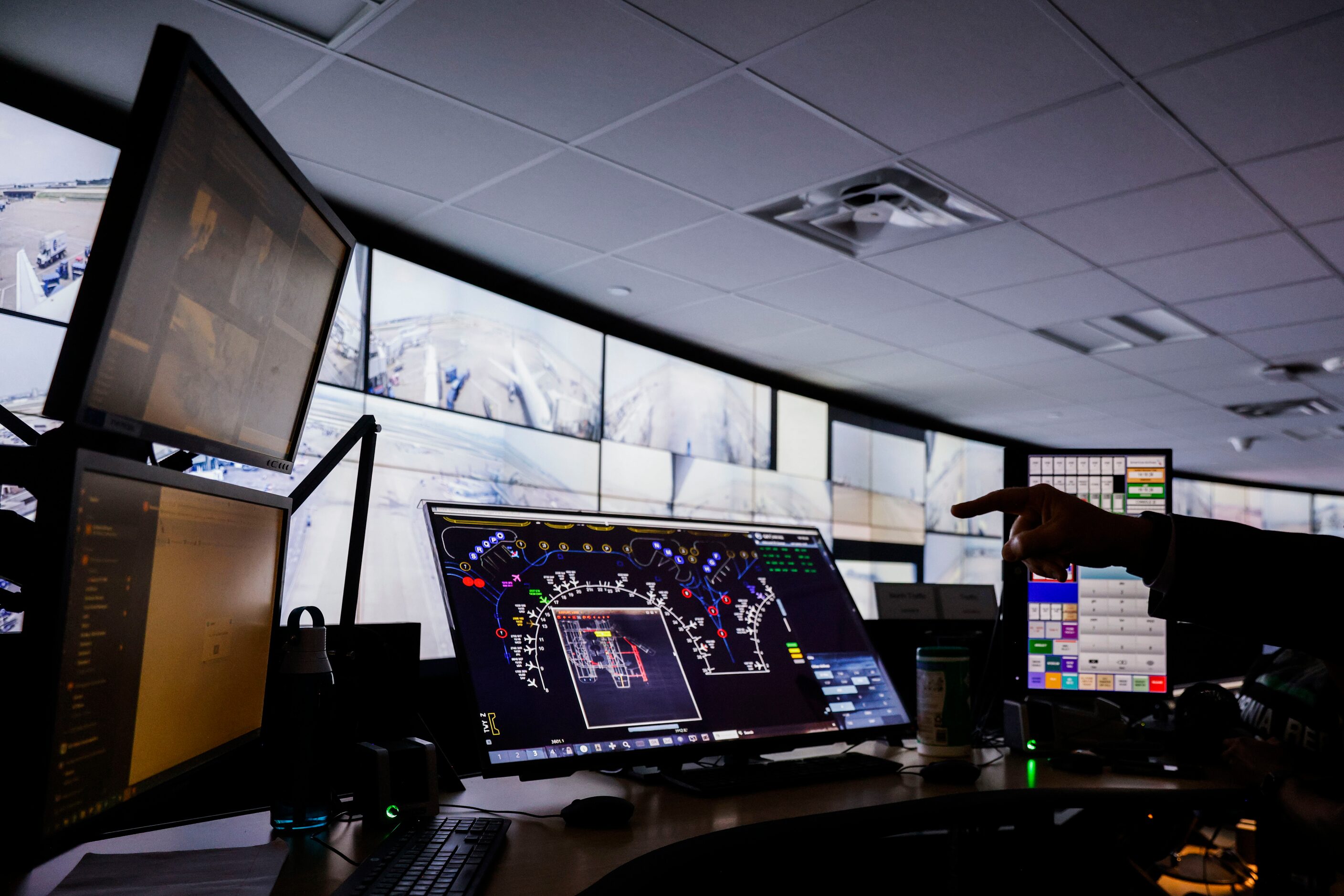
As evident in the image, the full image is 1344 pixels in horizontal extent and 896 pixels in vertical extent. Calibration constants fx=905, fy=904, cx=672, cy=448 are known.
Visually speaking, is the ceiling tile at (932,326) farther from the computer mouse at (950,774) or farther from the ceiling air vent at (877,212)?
the computer mouse at (950,774)

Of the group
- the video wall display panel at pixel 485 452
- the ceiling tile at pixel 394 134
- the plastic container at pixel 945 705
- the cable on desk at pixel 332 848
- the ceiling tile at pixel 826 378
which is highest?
the ceiling tile at pixel 394 134

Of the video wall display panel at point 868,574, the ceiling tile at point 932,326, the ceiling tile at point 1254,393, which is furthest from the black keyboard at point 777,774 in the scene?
the ceiling tile at point 1254,393

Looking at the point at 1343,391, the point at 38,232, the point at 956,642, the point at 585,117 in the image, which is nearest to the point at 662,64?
the point at 585,117

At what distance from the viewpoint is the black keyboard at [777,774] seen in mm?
1389

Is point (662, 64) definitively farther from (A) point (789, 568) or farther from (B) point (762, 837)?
A: (B) point (762, 837)

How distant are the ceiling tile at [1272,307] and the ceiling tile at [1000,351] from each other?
0.81 metres

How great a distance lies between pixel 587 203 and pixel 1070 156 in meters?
1.69

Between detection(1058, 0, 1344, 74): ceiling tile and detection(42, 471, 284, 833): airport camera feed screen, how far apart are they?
222cm

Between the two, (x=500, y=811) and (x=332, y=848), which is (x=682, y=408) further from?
(x=332, y=848)

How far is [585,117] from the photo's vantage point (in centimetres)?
279

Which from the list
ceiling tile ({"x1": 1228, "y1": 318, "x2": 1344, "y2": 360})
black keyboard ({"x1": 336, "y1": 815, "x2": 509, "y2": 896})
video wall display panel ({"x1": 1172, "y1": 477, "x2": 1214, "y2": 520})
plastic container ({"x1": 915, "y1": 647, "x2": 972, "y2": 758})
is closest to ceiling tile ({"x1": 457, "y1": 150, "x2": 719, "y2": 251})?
plastic container ({"x1": 915, "y1": 647, "x2": 972, "y2": 758})

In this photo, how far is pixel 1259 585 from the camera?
0.90 meters

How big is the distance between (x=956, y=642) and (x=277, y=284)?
1592 millimetres

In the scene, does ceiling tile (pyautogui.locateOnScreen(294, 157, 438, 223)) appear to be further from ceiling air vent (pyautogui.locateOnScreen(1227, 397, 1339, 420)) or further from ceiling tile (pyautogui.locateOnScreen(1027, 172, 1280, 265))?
ceiling air vent (pyautogui.locateOnScreen(1227, 397, 1339, 420))
